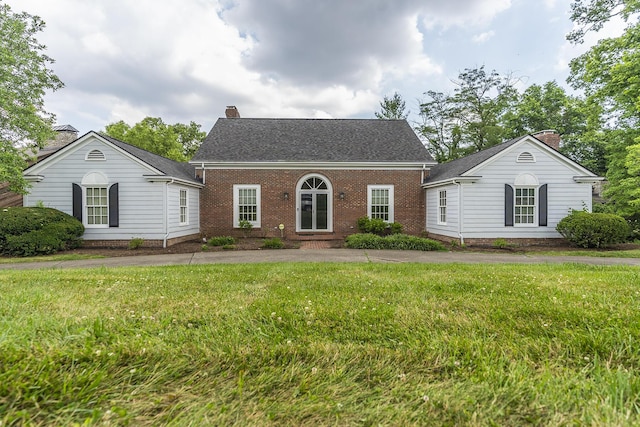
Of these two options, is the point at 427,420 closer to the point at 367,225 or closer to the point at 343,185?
the point at 367,225

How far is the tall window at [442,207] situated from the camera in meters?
13.1

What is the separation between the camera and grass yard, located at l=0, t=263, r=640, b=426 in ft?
5.59

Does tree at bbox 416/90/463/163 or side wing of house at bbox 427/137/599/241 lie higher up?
tree at bbox 416/90/463/163

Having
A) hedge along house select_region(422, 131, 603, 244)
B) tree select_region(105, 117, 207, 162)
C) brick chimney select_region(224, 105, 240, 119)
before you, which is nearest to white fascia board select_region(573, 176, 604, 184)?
hedge along house select_region(422, 131, 603, 244)

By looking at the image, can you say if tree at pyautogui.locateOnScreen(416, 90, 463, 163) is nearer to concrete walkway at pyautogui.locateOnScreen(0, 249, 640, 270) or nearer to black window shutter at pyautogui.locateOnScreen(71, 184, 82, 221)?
concrete walkway at pyautogui.locateOnScreen(0, 249, 640, 270)

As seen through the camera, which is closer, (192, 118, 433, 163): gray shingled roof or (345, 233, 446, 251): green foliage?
(345, 233, 446, 251): green foliage

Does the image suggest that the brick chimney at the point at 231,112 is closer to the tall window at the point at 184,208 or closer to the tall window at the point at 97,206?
the tall window at the point at 184,208

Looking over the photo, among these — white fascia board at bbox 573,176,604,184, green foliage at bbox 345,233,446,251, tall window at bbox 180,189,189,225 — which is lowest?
green foliage at bbox 345,233,446,251

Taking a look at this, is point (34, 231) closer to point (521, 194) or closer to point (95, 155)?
point (95, 155)

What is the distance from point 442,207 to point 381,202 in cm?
291

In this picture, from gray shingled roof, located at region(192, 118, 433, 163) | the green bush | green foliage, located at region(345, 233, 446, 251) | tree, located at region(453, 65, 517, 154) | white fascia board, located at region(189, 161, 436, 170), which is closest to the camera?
the green bush

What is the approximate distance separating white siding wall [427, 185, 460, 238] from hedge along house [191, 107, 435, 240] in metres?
0.48

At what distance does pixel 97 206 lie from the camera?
1160cm

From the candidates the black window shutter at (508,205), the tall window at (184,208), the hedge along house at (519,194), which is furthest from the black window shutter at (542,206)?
the tall window at (184,208)
